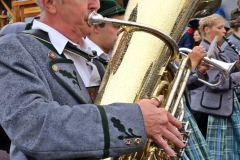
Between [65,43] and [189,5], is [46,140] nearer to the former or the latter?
[65,43]

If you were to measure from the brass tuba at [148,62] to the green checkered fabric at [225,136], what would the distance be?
2.10m

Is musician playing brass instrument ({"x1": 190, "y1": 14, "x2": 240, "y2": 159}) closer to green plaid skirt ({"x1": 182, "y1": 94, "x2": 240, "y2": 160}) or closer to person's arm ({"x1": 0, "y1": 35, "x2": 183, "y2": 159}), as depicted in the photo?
green plaid skirt ({"x1": 182, "y1": 94, "x2": 240, "y2": 160})

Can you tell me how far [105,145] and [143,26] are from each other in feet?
1.59

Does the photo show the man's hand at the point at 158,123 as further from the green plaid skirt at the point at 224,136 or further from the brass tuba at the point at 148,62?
the green plaid skirt at the point at 224,136

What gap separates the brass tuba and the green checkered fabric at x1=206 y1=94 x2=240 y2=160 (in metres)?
2.10

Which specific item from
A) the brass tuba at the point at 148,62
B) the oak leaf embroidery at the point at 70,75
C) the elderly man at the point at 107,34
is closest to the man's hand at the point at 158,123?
the brass tuba at the point at 148,62

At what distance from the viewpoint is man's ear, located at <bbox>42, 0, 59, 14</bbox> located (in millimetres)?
1885

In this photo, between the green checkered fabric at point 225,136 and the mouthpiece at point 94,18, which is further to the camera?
the green checkered fabric at point 225,136

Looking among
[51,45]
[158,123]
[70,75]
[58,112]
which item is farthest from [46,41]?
[158,123]

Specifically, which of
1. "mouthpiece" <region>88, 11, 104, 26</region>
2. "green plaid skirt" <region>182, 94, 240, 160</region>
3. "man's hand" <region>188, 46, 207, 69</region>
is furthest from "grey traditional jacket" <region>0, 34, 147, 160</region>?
"green plaid skirt" <region>182, 94, 240, 160</region>

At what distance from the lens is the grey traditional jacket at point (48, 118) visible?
1.54m

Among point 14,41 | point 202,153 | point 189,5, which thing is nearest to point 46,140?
point 14,41

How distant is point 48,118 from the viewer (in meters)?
1.54

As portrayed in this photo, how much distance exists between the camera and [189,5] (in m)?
2.10
